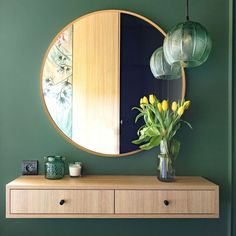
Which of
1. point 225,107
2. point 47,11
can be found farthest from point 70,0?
point 225,107

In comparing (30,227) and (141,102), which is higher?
(141,102)

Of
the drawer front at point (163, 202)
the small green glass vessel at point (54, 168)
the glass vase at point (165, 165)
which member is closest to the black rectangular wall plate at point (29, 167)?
the small green glass vessel at point (54, 168)

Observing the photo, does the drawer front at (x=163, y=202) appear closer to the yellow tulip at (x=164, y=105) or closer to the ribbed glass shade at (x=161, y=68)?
the yellow tulip at (x=164, y=105)

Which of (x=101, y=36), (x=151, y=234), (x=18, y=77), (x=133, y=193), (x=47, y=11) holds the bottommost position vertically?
(x=151, y=234)

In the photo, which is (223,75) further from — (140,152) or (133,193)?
(133,193)

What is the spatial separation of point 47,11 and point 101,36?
385 millimetres

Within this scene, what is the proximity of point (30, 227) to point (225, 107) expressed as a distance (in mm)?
1468

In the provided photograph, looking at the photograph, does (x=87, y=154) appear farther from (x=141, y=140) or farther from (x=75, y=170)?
(x=141, y=140)

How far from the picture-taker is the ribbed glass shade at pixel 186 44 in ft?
5.10

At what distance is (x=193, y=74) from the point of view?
1.92 m

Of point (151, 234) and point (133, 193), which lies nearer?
point (133, 193)

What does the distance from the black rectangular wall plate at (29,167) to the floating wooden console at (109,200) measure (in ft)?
0.74

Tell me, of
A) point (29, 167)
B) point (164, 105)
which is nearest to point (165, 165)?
point (164, 105)

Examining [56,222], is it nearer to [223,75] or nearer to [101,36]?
[101,36]
